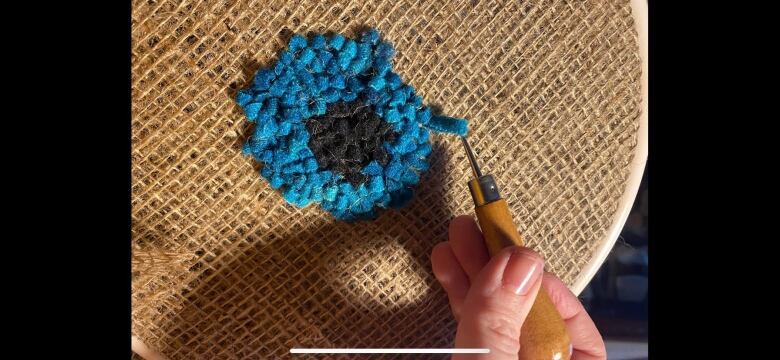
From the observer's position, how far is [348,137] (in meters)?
0.41

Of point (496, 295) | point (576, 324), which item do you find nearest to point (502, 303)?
point (496, 295)

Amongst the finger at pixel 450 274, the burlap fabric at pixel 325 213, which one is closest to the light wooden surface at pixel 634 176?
the burlap fabric at pixel 325 213

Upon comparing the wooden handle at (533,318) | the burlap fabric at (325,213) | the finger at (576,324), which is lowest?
the finger at (576,324)

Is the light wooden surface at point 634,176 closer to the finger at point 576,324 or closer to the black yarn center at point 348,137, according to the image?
the finger at point 576,324

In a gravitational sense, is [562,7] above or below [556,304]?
above

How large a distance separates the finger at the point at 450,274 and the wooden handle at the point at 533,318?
4 cm

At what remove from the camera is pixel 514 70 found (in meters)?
0.45

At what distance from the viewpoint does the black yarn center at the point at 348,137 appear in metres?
0.40

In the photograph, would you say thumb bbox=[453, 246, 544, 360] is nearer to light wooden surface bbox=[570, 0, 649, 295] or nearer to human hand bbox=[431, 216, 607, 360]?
human hand bbox=[431, 216, 607, 360]

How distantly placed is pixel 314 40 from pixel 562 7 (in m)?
0.20

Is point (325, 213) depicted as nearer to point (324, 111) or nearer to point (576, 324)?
point (324, 111)

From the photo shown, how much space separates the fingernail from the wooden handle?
1.2 inches
